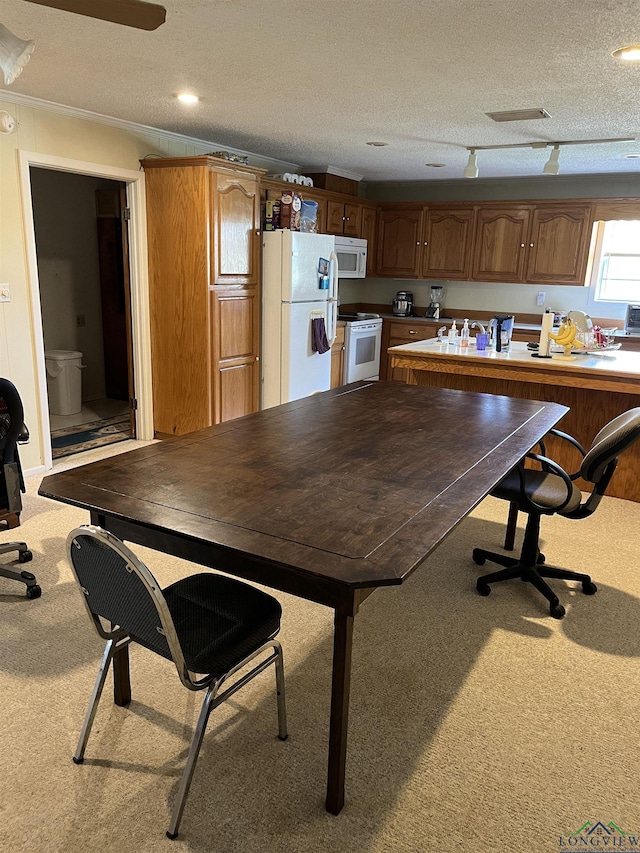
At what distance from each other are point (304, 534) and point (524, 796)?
979 millimetres

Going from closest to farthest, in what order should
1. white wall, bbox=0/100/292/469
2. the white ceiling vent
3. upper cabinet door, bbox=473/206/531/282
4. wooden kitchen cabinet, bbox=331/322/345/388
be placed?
the white ceiling vent
white wall, bbox=0/100/292/469
wooden kitchen cabinet, bbox=331/322/345/388
upper cabinet door, bbox=473/206/531/282

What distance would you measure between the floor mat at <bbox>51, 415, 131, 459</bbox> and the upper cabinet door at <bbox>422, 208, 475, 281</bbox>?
3662 millimetres

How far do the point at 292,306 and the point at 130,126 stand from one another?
1.72 m

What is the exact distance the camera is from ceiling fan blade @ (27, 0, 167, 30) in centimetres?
149

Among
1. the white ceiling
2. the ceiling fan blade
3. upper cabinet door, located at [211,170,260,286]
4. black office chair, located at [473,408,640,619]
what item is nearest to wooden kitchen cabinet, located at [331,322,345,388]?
upper cabinet door, located at [211,170,260,286]

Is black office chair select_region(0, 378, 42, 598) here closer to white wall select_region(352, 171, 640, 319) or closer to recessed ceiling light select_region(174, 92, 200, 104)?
recessed ceiling light select_region(174, 92, 200, 104)

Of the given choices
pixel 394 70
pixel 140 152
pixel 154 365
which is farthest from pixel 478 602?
pixel 140 152

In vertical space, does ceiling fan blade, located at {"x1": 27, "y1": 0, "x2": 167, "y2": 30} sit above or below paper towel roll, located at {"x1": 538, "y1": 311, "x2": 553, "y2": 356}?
above

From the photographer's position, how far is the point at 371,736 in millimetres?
1918

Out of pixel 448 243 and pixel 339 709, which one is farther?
pixel 448 243

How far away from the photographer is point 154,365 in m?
4.85

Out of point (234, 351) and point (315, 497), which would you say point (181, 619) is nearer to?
point (315, 497)

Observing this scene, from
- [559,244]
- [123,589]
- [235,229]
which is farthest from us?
[559,244]

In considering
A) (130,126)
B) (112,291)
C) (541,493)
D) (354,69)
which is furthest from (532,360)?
(112,291)
